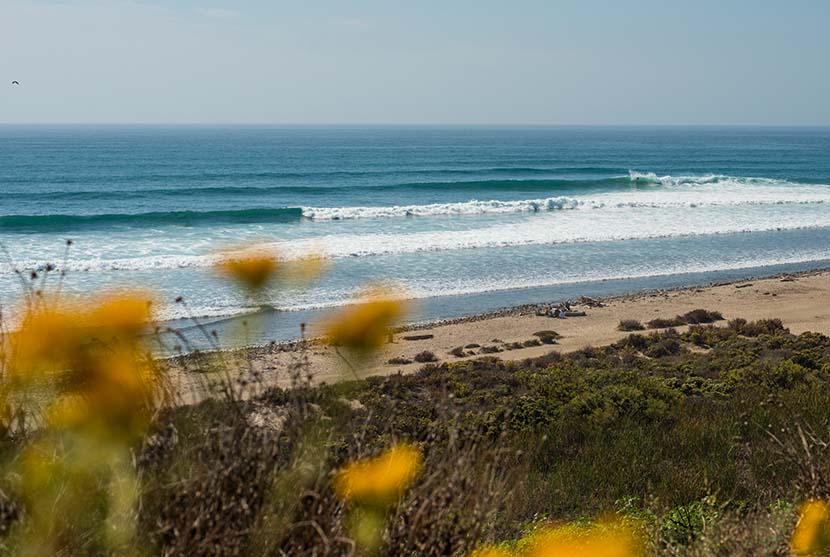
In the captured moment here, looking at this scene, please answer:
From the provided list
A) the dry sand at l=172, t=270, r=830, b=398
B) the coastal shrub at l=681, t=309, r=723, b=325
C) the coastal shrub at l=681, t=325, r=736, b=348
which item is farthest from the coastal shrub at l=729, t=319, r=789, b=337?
the coastal shrub at l=681, t=309, r=723, b=325

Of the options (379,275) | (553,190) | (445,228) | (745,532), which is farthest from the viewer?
(553,190)

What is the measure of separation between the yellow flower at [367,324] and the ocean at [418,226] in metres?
0.23

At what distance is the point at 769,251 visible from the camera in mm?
27734

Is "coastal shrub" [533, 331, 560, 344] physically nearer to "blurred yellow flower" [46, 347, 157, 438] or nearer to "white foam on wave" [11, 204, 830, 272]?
"white foam on wave" [11, 204, 830, 272]

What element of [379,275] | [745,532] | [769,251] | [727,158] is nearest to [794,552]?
[745,532]

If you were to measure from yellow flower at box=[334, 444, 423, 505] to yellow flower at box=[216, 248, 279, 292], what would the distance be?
27.5 inches

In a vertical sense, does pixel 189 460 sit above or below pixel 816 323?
above

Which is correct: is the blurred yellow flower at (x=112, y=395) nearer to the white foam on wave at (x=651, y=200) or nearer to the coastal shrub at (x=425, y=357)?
the coastal shrub at (x=425, y=357)

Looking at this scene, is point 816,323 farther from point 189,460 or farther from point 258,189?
point 258,189

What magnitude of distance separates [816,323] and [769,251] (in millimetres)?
11836

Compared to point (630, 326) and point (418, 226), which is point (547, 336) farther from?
point (418, 226)

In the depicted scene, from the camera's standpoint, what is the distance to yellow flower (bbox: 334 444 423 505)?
230 cm

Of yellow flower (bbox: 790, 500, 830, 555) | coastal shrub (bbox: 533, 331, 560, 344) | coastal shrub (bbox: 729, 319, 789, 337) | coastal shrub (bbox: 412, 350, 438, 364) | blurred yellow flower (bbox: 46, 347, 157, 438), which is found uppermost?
blurred yellow flower (bbox: 46, 347, 157, 438)

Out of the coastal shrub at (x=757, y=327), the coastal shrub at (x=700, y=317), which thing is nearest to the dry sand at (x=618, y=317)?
the coastal shrub at (x=700, y=317)
